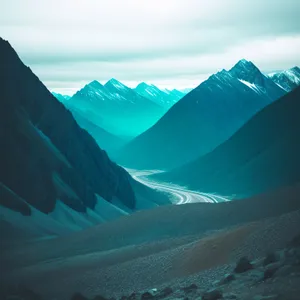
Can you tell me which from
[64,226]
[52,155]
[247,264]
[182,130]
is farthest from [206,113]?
[247,264]

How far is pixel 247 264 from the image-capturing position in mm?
26125

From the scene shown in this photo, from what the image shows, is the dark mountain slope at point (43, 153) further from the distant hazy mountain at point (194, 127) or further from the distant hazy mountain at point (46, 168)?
the distant hazy mountain at point (194, 127)

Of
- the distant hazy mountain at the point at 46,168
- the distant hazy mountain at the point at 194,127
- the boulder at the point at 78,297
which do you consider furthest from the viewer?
the distant hazy mountain at the point at 194,127

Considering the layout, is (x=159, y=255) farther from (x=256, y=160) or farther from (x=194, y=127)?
(x=194, y=127)

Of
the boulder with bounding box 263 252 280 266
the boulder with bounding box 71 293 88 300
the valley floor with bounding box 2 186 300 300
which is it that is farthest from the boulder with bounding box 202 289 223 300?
the boulder with bounding box 71 293 88 300

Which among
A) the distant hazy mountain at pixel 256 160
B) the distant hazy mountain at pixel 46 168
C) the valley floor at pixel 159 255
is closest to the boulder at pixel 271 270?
the valley floor at pixel 159 255

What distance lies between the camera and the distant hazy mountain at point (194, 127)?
568 feet

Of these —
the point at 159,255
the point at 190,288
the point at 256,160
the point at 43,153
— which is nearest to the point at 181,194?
the point at 256,160

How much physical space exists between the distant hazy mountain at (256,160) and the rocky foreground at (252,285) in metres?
68.6

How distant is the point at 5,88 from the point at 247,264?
56.0 m

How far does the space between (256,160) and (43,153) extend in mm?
58929

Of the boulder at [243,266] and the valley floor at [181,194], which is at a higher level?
the boulder at [243,266]

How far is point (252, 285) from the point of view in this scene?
22.6m

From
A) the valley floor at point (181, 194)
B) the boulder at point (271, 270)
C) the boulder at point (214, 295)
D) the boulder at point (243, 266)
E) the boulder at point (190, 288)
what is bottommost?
the valley floor at point (181, 194)
